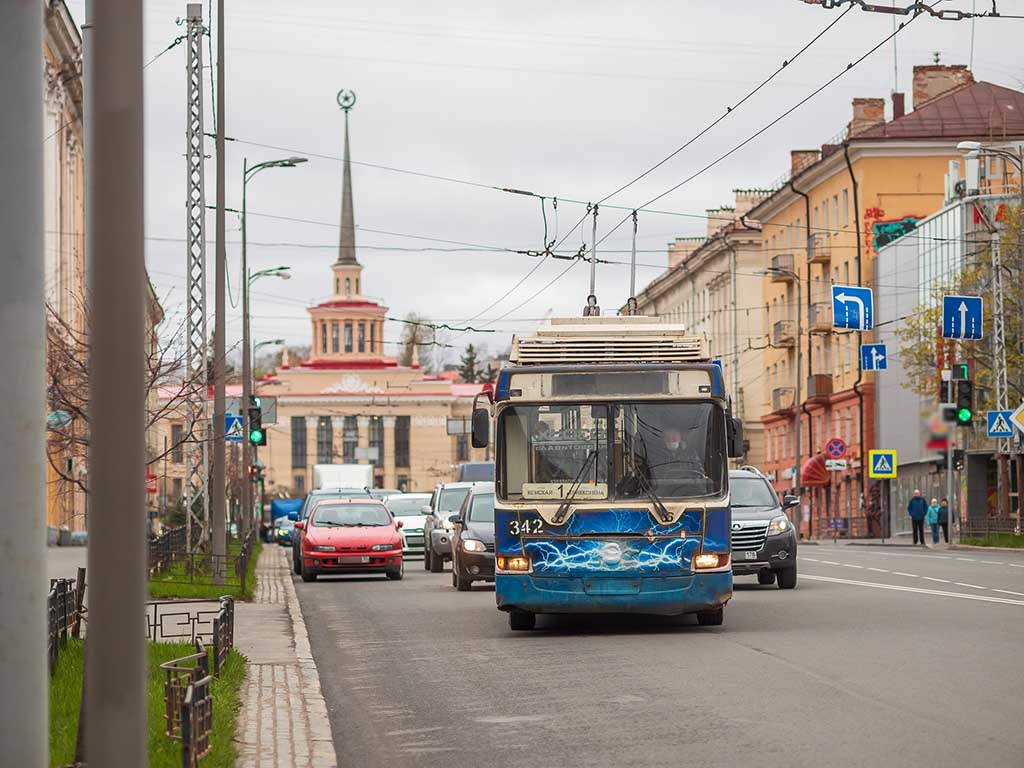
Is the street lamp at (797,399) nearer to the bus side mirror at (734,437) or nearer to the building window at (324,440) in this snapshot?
the bus side mirror at (734,437)

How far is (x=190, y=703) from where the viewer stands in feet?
26.7

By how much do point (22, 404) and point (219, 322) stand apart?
71.4ft

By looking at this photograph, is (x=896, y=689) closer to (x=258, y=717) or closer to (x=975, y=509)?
(x=258, y=717)

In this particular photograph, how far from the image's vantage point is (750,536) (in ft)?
84.2

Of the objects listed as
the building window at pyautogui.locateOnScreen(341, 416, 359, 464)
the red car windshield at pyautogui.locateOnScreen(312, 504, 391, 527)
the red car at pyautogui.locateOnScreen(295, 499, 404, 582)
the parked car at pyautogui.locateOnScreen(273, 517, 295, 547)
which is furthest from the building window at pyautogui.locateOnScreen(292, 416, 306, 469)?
the red car at pyautogui.locateOnScreen(295, 499, 404, 582)

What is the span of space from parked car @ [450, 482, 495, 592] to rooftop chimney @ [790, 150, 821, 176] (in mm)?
57314

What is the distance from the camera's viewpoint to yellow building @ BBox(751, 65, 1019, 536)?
2879 inches

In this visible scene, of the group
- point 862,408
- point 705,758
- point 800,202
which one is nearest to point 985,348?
point 862,408

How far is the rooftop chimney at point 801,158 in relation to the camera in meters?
84.7

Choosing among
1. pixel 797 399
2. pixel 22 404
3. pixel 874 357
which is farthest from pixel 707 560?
pixel 797 399

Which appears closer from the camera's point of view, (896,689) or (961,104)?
(896,689)

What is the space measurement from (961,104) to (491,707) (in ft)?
218

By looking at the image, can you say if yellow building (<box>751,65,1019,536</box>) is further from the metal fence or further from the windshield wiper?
the metal fence

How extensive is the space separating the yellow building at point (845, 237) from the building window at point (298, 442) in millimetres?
75958
